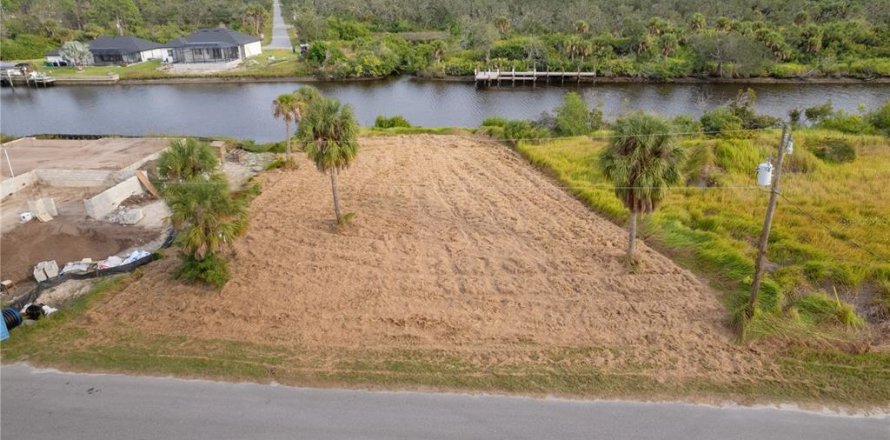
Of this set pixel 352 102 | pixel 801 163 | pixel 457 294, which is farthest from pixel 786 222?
pixel 352 102

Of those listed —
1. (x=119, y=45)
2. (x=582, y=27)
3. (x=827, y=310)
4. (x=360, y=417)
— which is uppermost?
(x=119, y=45)

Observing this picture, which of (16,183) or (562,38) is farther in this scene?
(562,38)

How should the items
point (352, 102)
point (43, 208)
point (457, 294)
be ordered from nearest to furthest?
point (457, 294)
point (43, 208)
point (352, 102)

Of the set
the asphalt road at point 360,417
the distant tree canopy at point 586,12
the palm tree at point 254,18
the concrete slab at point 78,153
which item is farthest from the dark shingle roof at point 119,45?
the asphalt road at point 360,417

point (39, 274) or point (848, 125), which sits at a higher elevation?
point (848, 125)

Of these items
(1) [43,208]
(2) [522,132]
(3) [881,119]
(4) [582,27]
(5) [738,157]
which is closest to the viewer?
(1) [43,208]

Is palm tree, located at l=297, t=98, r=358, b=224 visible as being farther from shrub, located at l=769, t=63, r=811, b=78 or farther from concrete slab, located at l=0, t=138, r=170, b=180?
shrub, located at l=769, t=63, r=811, b=78

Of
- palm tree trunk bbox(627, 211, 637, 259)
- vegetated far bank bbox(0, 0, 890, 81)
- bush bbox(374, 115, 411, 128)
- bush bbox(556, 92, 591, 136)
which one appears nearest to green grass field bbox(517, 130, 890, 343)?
palm tree trunk bbox(627, 211, 637, 259)

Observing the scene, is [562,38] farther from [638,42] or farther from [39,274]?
[39,274]
